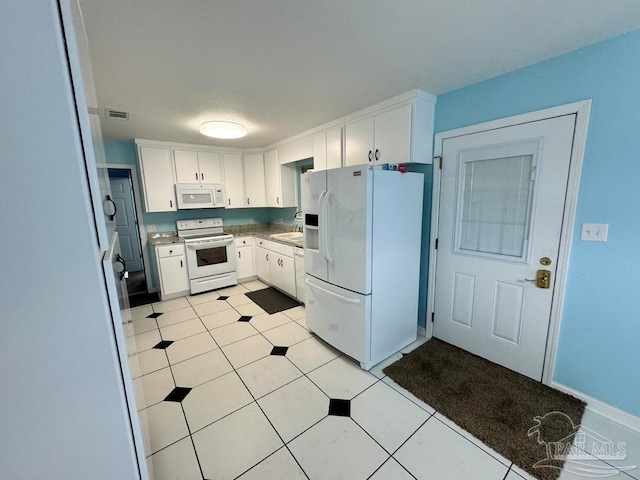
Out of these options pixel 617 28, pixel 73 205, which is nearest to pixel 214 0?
pixel 73 205

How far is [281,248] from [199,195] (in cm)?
157

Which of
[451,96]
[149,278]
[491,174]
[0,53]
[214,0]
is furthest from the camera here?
[149,278]

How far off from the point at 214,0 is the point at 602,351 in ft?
10.1

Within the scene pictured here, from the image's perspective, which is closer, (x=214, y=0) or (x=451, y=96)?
(x=214, y=0)

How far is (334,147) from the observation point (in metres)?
3.06

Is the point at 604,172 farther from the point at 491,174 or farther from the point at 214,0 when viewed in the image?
the point at 214,0

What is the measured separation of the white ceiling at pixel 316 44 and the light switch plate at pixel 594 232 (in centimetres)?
113

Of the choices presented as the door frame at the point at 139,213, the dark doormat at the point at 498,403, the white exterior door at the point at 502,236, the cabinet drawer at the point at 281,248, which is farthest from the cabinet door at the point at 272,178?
the dark doormat at the point at 498,403

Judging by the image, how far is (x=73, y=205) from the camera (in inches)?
26.3

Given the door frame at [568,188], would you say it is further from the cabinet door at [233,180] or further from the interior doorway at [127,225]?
the interior doorway at [127,225]

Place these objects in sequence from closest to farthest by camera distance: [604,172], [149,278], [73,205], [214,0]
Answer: [73,205] → [214,0] → [604,172] → [149,278]

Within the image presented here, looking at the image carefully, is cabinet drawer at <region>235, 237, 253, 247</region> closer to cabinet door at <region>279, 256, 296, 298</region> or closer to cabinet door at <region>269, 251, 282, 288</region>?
cabinet door at <region>269, 251, 282, 288</region>

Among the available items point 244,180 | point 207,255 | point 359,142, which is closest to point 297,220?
point 244,180

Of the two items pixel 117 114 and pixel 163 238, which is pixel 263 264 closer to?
pixel 163 238
